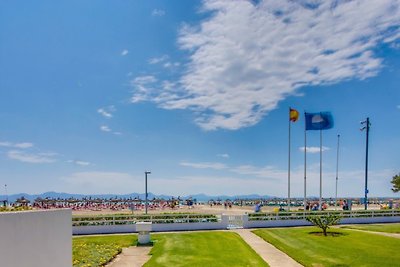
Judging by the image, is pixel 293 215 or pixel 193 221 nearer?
pixel 193 221

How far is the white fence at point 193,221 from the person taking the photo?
2555 cm

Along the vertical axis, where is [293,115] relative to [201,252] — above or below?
above

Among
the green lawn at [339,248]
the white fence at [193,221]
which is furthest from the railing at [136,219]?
the green lawn at [339,248]

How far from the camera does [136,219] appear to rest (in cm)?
2672

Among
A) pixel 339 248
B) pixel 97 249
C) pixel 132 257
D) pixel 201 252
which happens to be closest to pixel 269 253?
pixel 201 252

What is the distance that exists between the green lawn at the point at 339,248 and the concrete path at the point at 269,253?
0.31 meters

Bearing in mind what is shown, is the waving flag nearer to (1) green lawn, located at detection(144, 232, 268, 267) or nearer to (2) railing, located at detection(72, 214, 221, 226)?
(2) railing, located at detection(72, 214, 221, 226)

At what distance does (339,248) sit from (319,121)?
2435cm

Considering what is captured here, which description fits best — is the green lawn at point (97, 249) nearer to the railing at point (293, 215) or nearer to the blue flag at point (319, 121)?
the railing at point (293, 215)

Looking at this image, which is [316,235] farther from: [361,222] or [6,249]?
[6,249]

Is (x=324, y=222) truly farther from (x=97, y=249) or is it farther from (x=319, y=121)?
(x=319, y=121)

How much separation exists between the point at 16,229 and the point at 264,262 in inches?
400

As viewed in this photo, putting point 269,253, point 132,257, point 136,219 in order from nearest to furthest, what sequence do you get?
point 132,257
point 269,253
point 136,219

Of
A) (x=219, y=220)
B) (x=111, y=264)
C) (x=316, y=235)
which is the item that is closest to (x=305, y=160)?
(x=219, y=220)
